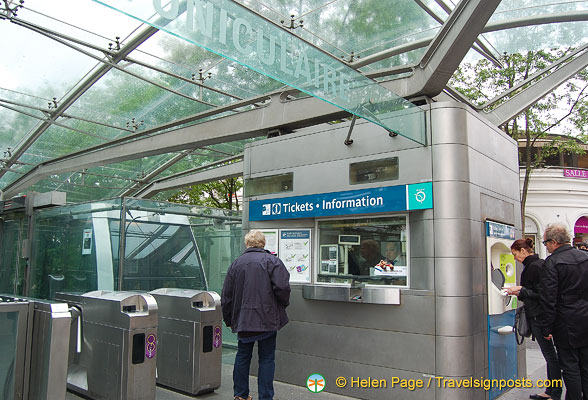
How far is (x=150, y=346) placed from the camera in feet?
16.4

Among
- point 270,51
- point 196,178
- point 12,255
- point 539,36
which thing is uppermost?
point 539,36

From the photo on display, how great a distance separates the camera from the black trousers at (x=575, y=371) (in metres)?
4.57

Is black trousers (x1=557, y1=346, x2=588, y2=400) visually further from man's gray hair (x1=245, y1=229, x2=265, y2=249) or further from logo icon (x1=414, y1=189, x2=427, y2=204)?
man's gray hair (x1=245, y1=229, x2=265, y2=249)

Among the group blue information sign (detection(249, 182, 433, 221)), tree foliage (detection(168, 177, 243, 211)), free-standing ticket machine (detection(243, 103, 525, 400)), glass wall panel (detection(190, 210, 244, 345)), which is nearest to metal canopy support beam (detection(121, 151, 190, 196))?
tree foliage (detection(168, 177, 243, 211))

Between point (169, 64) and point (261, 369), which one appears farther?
point (169, 64)

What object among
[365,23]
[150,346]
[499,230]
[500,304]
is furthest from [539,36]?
[150,346]

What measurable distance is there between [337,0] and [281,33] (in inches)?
146

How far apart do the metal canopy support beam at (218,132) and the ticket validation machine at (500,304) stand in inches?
103

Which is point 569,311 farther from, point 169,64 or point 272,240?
point 169,64

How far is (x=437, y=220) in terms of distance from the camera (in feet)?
16.7

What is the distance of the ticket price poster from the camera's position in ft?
20.1

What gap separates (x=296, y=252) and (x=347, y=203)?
103 centimetres

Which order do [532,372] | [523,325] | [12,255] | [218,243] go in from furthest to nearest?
[12,255], [218,243], [532,372], [523,325]

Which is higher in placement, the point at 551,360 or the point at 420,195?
the point at 420,195
